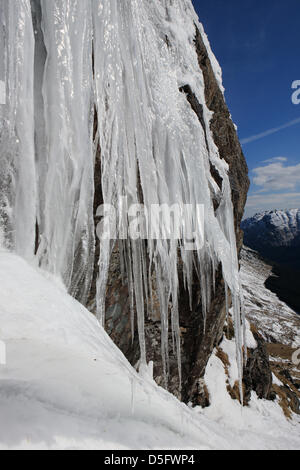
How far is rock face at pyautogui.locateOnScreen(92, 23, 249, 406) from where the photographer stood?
415 centimetres

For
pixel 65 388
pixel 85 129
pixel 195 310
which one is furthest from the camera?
pixel 195 310

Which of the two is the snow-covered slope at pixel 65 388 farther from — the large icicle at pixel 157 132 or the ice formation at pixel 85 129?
the large icicle at pixel 157 132

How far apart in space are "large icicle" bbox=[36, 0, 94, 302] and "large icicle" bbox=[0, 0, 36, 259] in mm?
213

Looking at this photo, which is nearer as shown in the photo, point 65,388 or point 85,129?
point 65,388

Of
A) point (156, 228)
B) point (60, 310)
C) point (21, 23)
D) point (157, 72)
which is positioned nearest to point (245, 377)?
point (156, 228)

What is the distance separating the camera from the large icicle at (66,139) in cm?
253

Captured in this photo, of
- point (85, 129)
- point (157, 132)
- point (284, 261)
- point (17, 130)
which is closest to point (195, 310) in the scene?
point (157, 132)

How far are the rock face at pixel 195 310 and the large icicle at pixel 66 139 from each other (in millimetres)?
1214

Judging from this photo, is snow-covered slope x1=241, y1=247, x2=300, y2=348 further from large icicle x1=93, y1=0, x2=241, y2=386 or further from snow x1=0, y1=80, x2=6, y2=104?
snow x1=0, y1=80, x2=6, y2=104

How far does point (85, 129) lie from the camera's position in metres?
2.77

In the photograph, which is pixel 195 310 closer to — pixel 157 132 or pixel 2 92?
pixel 157 132

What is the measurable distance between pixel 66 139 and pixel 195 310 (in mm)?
5022

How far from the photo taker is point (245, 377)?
347 inches

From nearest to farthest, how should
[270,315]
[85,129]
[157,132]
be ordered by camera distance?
[85,129] < [157,132] < [270,315]
